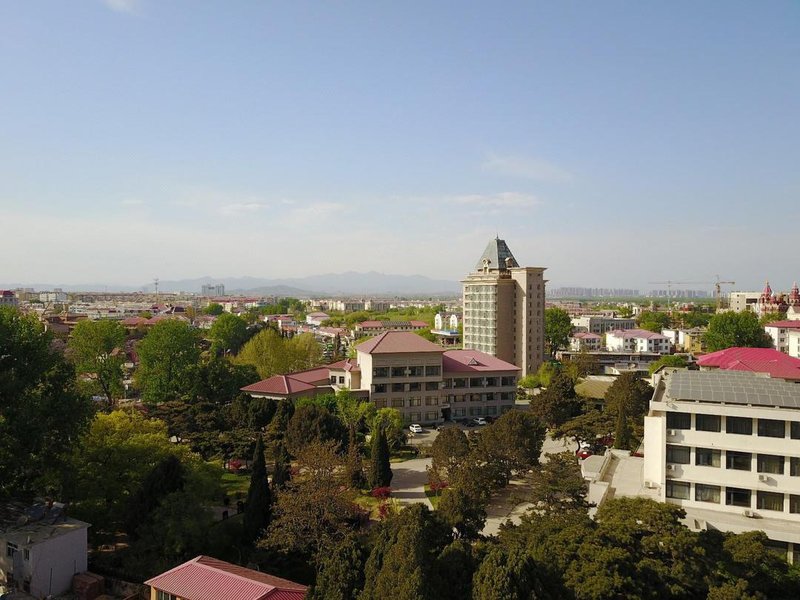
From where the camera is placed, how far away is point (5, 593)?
16500 millimetres

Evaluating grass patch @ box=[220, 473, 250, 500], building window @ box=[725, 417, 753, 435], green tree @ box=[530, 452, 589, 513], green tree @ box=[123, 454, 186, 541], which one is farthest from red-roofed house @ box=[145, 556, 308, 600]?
building window @ box=[725, 417, 753, 435]

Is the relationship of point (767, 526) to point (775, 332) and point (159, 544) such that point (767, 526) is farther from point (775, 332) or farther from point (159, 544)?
point (775, 332)

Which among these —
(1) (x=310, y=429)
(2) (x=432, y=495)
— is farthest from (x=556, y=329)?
(1) (x=310, y=429)

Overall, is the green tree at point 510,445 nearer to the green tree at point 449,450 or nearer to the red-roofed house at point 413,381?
the green tree at point 449,450

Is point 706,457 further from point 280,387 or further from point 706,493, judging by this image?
point 280,387

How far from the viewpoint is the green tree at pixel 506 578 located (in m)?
11.9

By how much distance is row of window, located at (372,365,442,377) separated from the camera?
3809 centimetres

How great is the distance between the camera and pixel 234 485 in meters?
26.2

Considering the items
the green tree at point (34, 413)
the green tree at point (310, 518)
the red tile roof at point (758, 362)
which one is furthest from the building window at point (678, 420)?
the green tree at point (34, 413)

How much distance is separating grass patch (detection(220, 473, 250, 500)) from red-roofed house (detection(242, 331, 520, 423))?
28.9 feet

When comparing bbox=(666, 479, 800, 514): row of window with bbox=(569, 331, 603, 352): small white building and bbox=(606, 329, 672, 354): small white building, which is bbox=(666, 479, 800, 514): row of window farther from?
bbox=(569, 331, 603, 352): small white building

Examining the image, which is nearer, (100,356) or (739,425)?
(739,425)

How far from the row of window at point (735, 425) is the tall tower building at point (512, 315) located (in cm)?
3547

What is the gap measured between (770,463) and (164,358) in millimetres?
34143
